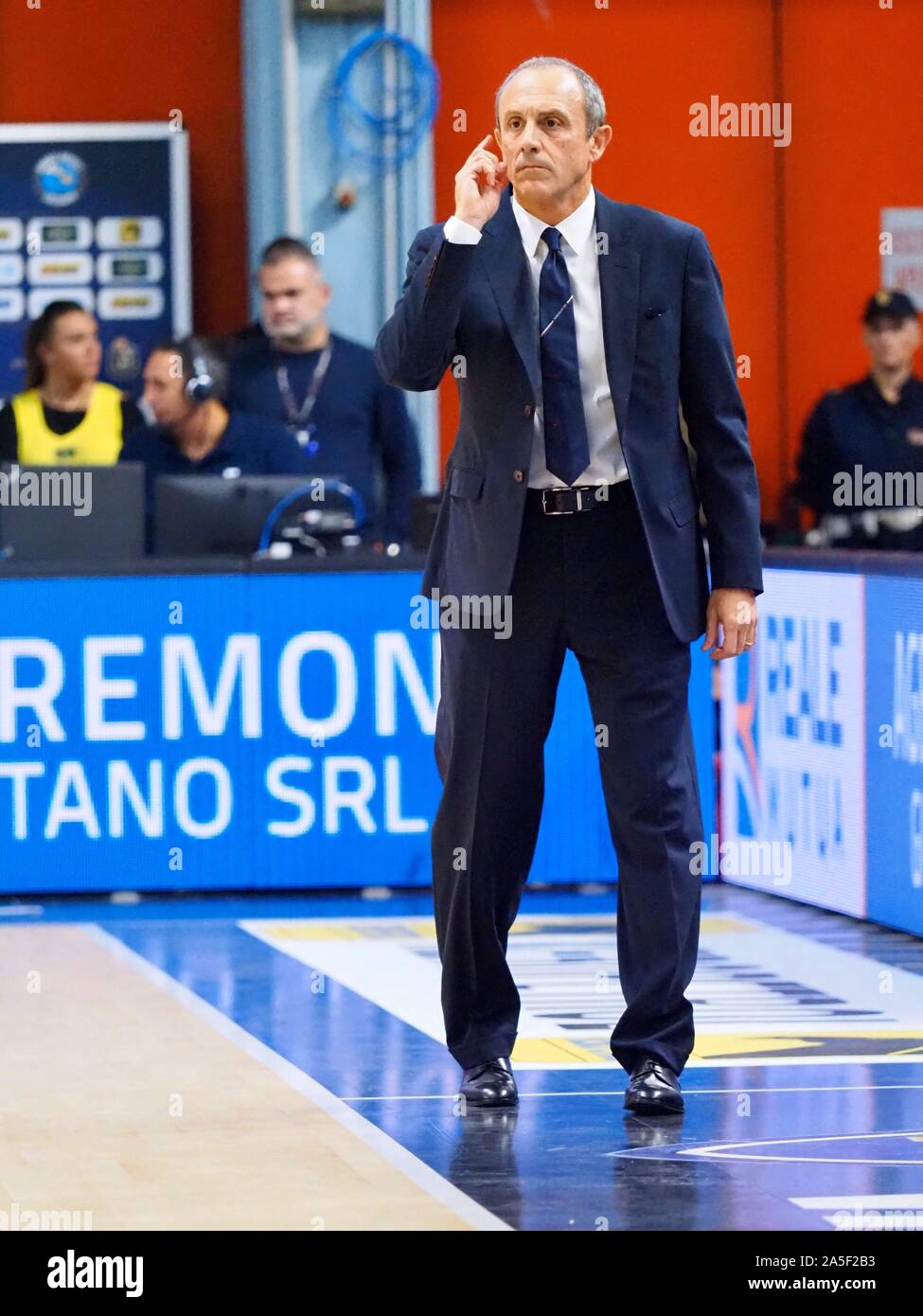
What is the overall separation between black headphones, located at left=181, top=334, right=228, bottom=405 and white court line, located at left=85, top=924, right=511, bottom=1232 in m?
2.31

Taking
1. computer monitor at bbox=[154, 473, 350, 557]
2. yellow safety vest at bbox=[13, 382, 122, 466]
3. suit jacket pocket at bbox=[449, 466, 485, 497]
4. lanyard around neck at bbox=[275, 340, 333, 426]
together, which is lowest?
computer monitor at bbox=[154, 473, 350, 557]

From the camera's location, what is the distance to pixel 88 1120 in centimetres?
518

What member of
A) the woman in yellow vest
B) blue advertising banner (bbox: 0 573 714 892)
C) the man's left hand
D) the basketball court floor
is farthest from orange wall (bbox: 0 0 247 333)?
the man's left hand

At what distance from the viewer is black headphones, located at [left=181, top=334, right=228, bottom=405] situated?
30.5 feet

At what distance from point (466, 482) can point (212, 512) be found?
3.95 m

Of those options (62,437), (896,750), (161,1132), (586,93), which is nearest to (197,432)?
(62,437)

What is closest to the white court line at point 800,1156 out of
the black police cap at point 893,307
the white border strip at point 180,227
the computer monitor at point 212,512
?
the computer monitor at point 212,512

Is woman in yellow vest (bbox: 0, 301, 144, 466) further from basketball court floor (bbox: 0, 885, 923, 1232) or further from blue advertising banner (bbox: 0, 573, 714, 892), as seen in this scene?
basketball court floor (bbox: 0, 885, 923, 1232)

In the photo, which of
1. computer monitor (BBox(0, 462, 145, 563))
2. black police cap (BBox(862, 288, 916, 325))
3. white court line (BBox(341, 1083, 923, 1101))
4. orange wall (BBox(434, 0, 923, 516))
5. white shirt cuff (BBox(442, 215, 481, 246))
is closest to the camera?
white shirt cuff (BBox(442, 215, 481, 246))

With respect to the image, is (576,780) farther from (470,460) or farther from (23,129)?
(23,129)

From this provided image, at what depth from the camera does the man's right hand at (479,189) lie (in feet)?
16.2

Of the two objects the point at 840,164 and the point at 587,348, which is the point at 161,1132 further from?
the point at 840,164

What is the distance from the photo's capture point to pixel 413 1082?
5.55 meters
